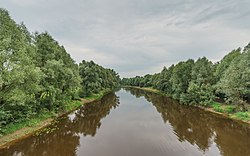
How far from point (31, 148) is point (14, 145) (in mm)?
1522

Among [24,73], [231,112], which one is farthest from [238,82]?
[24,73]

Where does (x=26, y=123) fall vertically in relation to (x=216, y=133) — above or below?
above

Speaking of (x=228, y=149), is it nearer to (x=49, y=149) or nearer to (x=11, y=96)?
(x=49, y=149)

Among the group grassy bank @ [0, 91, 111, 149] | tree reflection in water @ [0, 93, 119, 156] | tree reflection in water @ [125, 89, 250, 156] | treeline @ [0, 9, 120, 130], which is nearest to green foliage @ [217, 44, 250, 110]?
tree reflection in water @ [125, 89, 250, 156]

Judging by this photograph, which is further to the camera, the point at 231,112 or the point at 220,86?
the point at 220,86

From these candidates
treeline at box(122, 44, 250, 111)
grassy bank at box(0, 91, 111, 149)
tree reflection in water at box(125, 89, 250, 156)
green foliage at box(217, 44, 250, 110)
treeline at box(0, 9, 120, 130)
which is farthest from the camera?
treeline at box(122, 44, 250, 111)

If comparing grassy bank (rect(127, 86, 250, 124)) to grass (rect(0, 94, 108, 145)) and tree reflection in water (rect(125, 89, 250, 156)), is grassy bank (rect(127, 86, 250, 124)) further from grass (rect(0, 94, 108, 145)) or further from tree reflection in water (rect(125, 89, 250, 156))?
grass (rect(0, 94, 108, 145))

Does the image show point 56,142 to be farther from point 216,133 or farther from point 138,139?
point 216,133

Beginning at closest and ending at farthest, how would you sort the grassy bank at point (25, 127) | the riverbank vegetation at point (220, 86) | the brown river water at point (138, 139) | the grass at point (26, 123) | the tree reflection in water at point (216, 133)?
the brown river water at point (138, 139) → the tree reflection in water at point (216, 133) → the grassy bank at point (25, 127) → the grass at point (26, 123) → the riverbank vegetation at point (220, 86)

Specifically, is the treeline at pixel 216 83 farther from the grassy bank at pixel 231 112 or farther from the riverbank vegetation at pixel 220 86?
the grassy bank at pixel 231 112

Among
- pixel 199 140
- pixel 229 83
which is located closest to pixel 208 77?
pixel 229 83

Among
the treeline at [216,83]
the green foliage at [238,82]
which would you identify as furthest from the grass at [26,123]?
the green foliage at [238,82]

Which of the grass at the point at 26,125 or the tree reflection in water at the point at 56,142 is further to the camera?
the grass at the point at 26,125

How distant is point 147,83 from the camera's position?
350 ft
